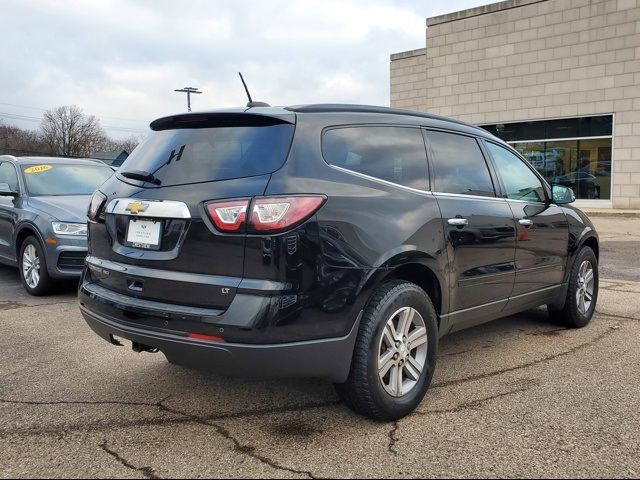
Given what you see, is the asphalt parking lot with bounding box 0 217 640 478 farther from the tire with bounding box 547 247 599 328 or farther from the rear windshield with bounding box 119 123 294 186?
the rear windshield with bounding box 119 123 294 186

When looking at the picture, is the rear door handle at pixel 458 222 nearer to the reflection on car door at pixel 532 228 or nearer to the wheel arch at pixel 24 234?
the reflection on car door at pixel 532 228

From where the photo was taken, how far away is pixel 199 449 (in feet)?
9.39

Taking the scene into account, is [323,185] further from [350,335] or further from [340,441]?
[340,441]

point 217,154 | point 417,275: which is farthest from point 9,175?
point 417,275

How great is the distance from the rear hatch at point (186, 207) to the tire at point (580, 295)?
3.35 m

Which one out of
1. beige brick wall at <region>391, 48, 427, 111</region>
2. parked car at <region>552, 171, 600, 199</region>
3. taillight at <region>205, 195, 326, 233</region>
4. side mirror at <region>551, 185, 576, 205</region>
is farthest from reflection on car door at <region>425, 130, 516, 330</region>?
beige brick wall at <region>391, 48, 427, 111</region>

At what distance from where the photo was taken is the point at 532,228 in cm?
450

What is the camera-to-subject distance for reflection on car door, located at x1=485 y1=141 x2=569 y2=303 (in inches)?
173

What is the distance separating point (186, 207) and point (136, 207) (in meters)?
0.38

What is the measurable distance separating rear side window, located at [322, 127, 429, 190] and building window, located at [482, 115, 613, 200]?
17.6 metres

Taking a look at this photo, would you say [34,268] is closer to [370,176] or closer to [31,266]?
[31,266]

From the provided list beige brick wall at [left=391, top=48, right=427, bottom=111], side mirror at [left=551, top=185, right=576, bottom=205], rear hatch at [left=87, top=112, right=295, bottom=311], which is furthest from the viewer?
beige brick wall at [left=391, top=48, right=427, bottom=111]

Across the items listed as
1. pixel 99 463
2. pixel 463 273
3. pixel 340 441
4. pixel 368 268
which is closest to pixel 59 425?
pixel 99 463

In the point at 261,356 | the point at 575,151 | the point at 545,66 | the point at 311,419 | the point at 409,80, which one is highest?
the point at 409,80
